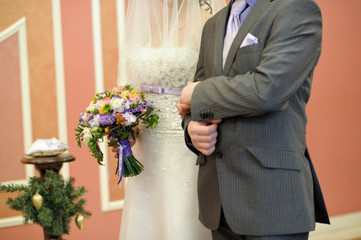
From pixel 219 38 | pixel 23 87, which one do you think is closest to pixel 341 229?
pixel 219 38

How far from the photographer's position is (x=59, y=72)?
9.63 feet

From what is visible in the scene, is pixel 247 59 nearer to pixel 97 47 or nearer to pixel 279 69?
pixel 279 69

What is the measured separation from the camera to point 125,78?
78.5 inches

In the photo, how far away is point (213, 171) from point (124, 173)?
2.09 feet

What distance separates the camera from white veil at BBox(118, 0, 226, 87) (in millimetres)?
1875

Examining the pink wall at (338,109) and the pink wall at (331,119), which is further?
the pink wall at (338,109)

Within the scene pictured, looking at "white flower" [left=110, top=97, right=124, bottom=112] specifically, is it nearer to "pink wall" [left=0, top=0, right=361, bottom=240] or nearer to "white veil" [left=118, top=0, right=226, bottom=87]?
"white veil" [left=118, top=0, right=226, bottom=87]

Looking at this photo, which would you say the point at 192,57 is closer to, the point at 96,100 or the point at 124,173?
the point at 96,100

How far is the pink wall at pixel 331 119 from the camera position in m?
3.06

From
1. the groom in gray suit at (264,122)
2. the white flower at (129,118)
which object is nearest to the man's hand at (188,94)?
the groom in gray suit at (264,122)

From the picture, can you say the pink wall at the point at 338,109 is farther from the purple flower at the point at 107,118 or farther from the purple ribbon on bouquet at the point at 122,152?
the purple flower at the point at 107,118

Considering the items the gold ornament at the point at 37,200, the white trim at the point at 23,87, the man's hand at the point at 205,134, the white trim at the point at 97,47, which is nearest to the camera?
the man's hand at the point at 205,134

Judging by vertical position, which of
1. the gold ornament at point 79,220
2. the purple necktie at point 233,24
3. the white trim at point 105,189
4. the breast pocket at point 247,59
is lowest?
the white trim at point 105,189

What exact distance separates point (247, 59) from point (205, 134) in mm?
299
